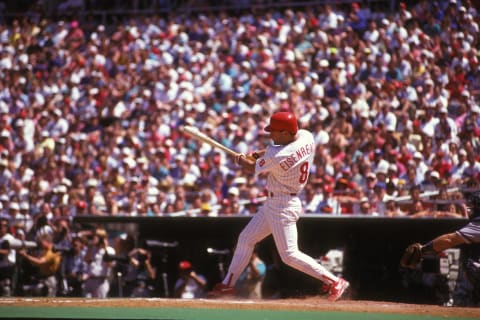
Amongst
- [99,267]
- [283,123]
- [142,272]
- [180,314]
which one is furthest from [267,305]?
[99,267]

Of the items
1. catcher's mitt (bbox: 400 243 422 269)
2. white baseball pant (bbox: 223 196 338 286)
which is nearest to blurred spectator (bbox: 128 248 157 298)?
white baseball pant (bbox: 223 196 338 286)

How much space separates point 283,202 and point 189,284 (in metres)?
4.71

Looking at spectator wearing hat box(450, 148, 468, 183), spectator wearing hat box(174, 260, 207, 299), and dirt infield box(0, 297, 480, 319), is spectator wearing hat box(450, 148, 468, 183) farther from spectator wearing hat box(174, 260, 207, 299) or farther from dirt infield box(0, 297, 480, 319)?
dirt infield box(0, 297, 480, 319)

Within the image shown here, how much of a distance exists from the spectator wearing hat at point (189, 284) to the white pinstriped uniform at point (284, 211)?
13.6ft

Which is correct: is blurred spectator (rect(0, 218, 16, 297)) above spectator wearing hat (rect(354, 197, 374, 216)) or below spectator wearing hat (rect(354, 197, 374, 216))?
below

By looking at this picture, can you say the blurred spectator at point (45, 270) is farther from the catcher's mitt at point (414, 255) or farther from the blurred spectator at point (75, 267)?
the catcher's mitt at point (414, 255)

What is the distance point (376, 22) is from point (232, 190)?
Answer: 24.1 feet

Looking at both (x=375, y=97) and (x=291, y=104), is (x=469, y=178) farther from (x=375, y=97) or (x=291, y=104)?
(x=291, y=104)

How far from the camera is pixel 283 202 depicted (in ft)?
30.4

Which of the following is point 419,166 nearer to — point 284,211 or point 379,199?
point 379,199

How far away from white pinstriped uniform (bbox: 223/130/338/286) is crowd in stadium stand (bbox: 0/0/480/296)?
3.61 metres

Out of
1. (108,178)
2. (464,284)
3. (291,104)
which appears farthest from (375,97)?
(464,284)

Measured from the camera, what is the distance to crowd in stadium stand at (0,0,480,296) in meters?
14.7

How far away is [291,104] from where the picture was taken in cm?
1791
